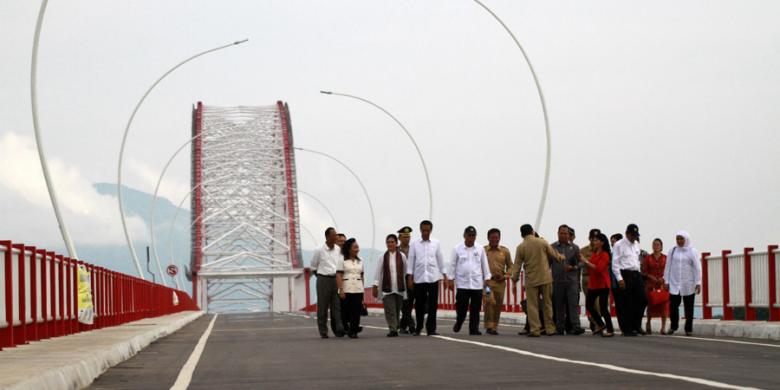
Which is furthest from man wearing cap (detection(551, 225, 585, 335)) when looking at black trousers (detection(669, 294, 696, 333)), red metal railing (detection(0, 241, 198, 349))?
red metal railing (detection(0, 241, 198, 349))

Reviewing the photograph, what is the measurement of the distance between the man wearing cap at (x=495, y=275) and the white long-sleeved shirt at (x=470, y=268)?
0.30 m

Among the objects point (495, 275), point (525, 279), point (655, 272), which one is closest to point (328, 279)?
point (495, 275)

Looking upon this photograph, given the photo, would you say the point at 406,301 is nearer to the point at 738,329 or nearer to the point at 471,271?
the point at 471,271

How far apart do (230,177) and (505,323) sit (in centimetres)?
10158

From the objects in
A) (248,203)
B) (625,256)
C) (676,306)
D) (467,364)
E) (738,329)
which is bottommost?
(738,329)

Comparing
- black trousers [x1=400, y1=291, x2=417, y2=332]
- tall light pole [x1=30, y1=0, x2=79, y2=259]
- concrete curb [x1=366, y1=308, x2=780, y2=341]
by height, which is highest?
tall light pole [x1=30, y1=0, x2=79, y2=259]

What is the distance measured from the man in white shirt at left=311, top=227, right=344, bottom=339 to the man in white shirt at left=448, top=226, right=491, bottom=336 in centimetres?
177

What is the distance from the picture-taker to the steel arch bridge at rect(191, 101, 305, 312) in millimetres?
129375

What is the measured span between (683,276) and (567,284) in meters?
1.77

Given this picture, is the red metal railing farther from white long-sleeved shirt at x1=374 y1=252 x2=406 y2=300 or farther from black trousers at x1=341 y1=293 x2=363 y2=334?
white long-sleeved shirt at x1=374 y1=252 x2=406 y2=300

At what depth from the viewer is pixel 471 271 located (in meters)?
23.4

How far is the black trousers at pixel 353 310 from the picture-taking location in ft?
75.5

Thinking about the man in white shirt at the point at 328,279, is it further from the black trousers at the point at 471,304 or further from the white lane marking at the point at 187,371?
the white lane marking at the point at 187,371

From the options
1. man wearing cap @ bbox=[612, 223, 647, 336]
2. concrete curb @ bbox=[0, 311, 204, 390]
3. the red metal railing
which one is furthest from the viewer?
man wearing cap @ bbox=[612, 223, 647, 336]
